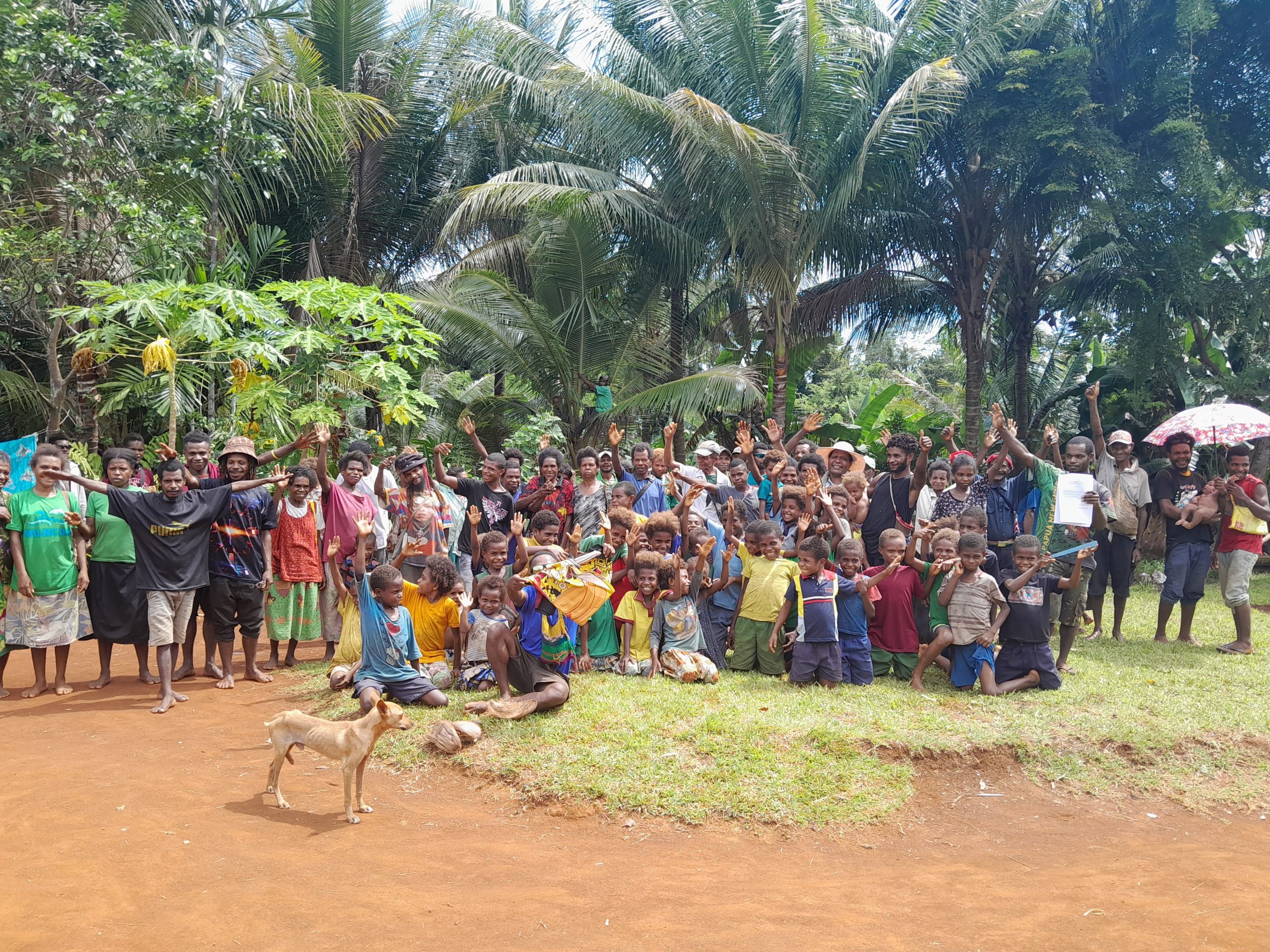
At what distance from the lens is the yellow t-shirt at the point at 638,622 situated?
24.2ft

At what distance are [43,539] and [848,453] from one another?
6.46 m

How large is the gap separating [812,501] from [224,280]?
7244 mm

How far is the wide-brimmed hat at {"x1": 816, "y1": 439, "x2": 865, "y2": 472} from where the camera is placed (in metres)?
8.72

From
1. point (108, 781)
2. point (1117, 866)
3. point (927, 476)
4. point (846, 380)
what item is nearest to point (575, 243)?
point (927, 476)

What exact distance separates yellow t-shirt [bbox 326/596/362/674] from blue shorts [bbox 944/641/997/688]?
444 centimetres

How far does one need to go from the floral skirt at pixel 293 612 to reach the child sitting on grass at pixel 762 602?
11.6 ft

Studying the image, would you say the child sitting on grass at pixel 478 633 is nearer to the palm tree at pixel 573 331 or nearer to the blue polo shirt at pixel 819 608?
the blue polo shirt at pixel 819 608

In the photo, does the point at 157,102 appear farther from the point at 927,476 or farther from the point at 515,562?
the point at 927,476

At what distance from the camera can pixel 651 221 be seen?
1420 centimetres

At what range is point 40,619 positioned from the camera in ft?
23.2

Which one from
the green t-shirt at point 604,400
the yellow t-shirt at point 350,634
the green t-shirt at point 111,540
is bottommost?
the yellow t-shirt at point 350,634

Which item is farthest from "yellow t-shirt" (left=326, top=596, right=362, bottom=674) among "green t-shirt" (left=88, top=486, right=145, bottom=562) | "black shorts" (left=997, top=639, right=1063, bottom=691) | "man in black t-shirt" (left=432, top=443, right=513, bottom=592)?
"black shorts" (left=997, top=639, right=1063, bottom=691)

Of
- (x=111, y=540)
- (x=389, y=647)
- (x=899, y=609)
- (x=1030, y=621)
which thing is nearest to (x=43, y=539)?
(x=111, y=540)

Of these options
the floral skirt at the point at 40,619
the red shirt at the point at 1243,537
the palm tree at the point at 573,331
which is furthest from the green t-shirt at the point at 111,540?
the red shirt at the point at 1243,537
